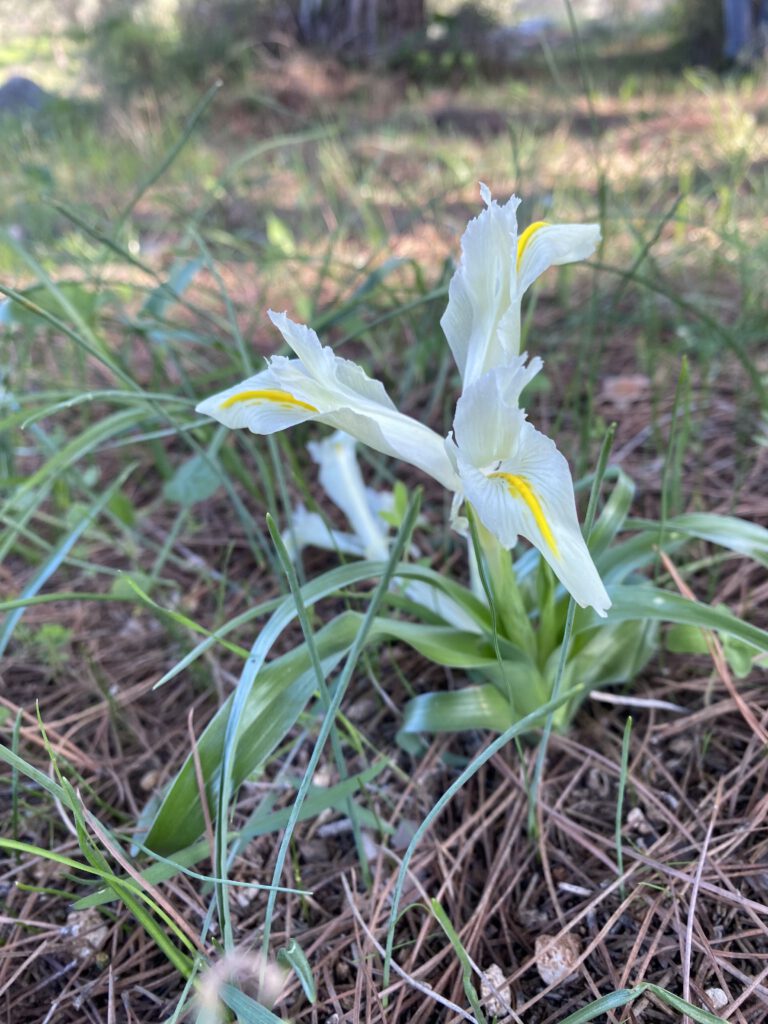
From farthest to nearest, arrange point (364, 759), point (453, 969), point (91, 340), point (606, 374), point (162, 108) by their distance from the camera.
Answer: point (162, 108)
point (606, 374)
point (91, 340)
point (364, 759)
point (453, 969)

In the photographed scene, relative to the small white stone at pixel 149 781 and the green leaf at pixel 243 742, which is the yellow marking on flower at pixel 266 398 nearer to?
the green leaf at pixel 243 742

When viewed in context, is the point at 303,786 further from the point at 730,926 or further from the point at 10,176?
the point at 10,176

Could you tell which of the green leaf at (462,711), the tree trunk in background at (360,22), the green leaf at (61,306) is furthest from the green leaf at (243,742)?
the tree trunk in background at (360,22)

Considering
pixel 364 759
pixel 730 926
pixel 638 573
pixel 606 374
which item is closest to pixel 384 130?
pixel 606 374

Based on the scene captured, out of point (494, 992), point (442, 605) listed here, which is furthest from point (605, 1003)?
point (442, 605)

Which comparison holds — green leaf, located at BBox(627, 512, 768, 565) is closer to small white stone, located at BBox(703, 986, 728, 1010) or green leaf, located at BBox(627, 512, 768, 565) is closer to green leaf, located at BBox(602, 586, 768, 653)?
green leaf, located at BBox(602, 586, 768, 653)

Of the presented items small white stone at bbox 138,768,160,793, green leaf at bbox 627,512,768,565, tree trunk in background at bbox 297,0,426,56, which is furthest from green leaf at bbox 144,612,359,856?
tree trunk in background at bbox 297,0,426,56
